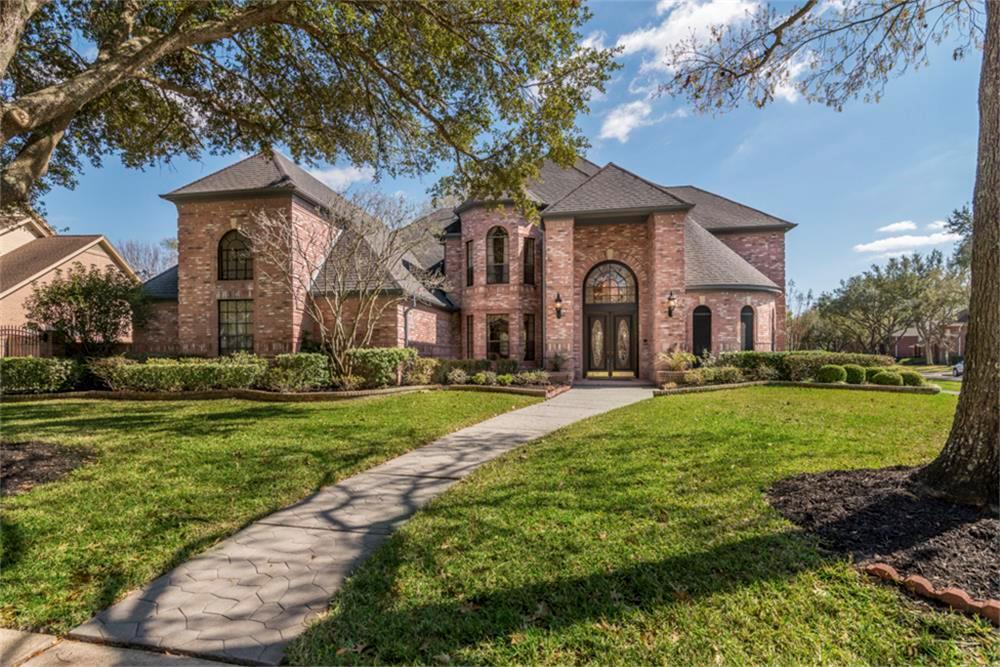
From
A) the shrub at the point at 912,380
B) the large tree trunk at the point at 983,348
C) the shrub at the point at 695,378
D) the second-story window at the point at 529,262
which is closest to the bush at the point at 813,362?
the shrub at the point at 912,380

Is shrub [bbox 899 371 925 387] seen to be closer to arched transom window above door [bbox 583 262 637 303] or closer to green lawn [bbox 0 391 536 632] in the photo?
arched transom window above door [bbox 583 262 637 303]

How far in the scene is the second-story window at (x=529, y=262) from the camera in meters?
18.7

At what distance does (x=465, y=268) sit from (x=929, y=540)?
57.3 ft

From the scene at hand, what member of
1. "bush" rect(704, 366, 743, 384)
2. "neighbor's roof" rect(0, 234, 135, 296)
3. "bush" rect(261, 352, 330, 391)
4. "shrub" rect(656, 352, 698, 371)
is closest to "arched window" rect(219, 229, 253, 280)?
"bush" rect(261, 352, 330, 391)

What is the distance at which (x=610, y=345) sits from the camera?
18.7 m

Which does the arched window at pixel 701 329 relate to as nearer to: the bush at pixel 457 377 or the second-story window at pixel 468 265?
the second-story window at pixel 468 265

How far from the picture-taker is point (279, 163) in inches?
700

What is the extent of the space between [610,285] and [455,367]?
24.2 feet

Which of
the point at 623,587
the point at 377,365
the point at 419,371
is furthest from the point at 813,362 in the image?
the point at 623,587

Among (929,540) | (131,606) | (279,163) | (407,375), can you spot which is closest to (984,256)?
(929,540)

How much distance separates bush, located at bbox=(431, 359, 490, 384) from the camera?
15.4 m

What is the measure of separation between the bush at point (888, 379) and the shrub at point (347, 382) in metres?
15.4

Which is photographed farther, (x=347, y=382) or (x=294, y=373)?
(x=347, y=382)

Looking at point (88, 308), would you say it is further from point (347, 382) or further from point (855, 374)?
point (855, 374)
